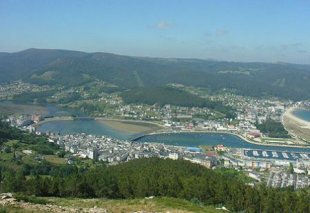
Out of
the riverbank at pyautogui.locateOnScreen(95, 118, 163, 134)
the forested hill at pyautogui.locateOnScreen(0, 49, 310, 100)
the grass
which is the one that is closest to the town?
the riverbank at pyautogui.locateOnScreen(95, 118, 163, 134)

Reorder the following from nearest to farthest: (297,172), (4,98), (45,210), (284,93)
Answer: (45,210)
(297,172)
(4,98)
(284,93)

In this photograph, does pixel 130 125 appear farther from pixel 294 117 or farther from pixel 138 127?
pixel 294 117

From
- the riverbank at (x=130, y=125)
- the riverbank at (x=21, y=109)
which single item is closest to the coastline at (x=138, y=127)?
the riverbank at (x=130, y=125)

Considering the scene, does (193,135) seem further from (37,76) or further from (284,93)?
(37,76)

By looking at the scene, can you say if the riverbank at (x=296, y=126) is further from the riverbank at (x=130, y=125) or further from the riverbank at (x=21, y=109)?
the riverbank at (x=21, y=109)

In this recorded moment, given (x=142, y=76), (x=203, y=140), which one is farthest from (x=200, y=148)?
(x=142, y=76)

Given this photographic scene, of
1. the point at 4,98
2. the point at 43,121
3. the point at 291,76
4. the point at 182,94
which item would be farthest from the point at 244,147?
the point at 291,76
